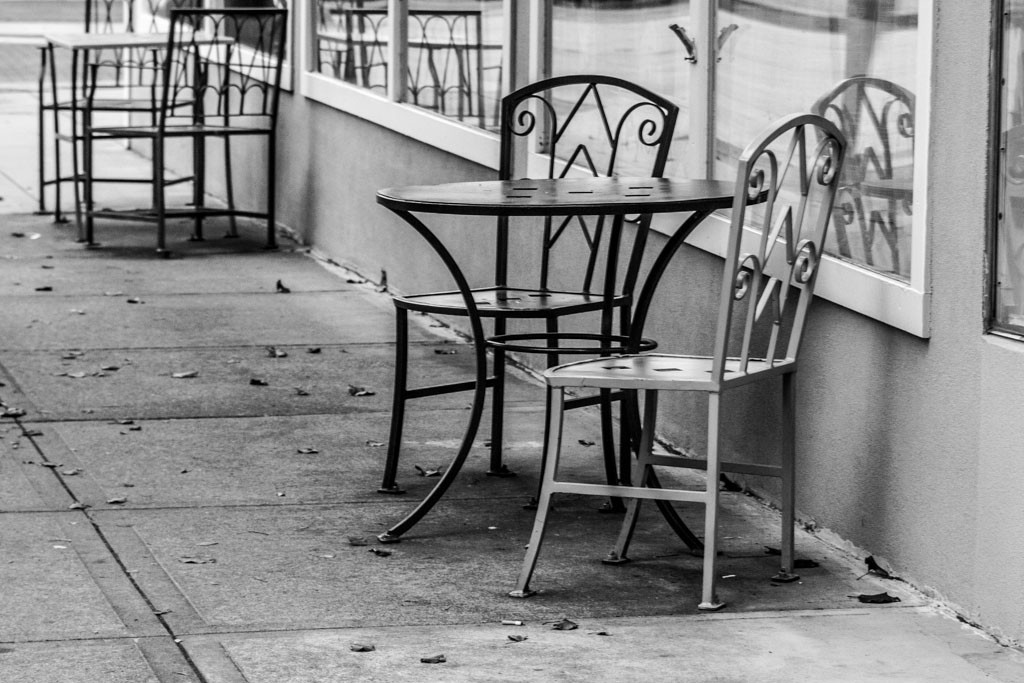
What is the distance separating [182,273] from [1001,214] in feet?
21.8

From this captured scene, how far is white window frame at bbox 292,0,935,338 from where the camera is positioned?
4426 millimetres

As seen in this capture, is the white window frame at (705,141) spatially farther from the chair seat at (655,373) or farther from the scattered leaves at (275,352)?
the scattered leaves at (275,352)

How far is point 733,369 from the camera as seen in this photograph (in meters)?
4.57

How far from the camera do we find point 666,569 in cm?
481

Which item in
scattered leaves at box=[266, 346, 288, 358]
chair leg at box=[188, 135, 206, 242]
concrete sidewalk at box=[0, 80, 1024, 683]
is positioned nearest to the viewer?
concrete sidewalk at box=[0, 80, 1024, 683]

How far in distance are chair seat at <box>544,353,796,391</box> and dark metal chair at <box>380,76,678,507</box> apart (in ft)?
1.15

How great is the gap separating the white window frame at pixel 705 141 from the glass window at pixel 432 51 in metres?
0.08

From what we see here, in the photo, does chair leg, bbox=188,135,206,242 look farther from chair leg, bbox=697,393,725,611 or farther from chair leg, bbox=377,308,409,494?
chair leg, bbox=697,393,725,611

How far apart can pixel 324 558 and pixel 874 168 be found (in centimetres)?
188

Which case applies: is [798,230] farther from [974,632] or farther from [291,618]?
[291,618]

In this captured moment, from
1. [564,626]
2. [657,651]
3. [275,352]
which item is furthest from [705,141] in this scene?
[275,352]

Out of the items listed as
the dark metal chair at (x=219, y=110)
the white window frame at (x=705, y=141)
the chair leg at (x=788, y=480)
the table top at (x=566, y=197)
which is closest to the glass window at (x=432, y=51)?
the white window frame at (x=705, y=141)

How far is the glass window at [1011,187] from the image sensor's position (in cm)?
404

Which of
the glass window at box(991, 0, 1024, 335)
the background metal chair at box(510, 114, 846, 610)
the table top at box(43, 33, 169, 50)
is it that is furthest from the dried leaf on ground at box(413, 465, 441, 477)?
the table top at box(43, 33, 169, 50)
